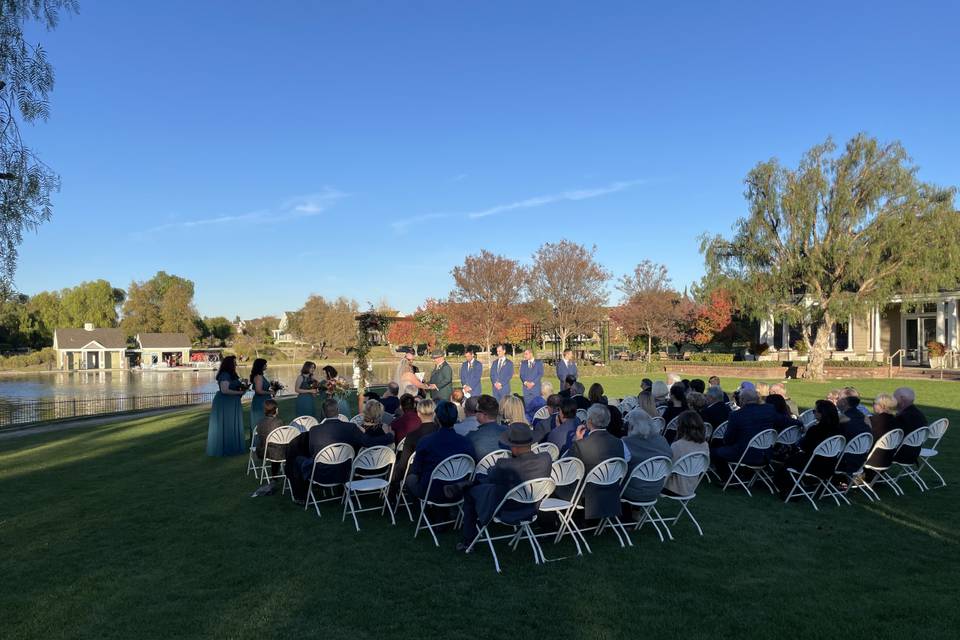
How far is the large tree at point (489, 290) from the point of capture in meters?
43.4

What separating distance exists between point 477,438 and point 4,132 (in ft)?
21.5

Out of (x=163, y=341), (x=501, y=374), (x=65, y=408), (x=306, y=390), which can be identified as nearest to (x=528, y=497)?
(x=306, y=390)

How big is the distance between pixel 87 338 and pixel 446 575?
73.5 metres

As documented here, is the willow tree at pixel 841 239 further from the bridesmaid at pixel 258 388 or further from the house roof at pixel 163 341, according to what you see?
the house roof at pixel 163 341

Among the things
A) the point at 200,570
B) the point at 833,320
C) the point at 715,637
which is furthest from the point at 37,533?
the point at 833,320

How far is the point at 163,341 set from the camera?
69.8 m

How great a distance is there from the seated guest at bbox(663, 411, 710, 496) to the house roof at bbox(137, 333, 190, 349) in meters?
72.6

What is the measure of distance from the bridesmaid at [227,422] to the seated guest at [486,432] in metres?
5.03

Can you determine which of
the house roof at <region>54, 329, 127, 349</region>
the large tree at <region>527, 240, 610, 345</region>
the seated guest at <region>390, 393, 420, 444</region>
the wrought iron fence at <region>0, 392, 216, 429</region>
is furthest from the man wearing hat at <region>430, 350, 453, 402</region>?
the house roof at <region>54, 329, 127, 349</region>

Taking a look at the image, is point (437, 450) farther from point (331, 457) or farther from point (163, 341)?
point (163, 341)

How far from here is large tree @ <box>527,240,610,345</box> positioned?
41.8 meters

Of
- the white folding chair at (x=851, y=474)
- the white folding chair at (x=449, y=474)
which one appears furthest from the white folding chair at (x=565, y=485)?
the white folding chair at (x=851, y=474)

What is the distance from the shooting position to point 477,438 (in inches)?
230

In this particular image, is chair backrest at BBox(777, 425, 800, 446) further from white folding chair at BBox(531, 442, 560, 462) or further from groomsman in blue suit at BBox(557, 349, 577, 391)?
groomsman in blue suit at BBox(557, 349, 577, 391)
